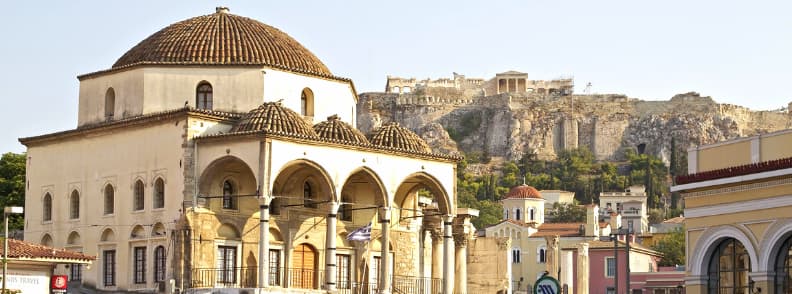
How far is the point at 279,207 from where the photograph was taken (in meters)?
55.1

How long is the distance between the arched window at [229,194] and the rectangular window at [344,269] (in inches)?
189

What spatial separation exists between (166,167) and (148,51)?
5.23m

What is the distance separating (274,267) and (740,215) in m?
20.9

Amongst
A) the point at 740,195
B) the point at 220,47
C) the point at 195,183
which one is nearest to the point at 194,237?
the point at 195,183

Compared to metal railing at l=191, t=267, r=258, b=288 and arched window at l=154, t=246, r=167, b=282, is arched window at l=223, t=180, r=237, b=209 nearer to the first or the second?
metal railing at l=191, t=267, r=258, b=288

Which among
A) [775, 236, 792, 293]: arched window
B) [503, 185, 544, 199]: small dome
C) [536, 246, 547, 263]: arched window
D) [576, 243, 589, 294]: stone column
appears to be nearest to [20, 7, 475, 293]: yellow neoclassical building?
[775, 236, 792, 293]: arched window

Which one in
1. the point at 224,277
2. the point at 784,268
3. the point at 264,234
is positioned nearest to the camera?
the point at 784,268

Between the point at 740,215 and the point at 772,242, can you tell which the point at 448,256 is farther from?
the point at 772,242

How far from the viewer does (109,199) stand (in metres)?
55.4

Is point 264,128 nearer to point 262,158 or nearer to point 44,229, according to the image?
point 262,158

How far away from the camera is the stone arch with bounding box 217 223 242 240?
53312mm

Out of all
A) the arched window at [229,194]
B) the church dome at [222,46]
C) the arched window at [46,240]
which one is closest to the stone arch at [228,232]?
the arched window at [229,194]

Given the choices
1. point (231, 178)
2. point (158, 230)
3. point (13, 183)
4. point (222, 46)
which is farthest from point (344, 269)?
point (13, 183)

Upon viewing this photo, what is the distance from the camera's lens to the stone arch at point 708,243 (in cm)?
3709
